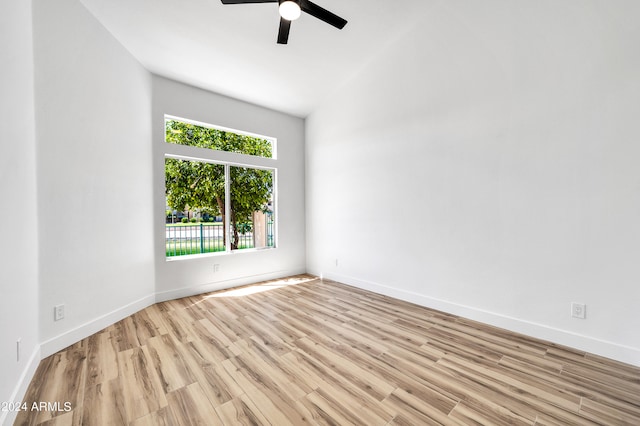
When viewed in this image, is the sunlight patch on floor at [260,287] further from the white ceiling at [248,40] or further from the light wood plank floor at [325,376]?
the white ceiling at [248,40]

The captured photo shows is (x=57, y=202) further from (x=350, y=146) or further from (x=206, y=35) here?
(x=350, y=146)

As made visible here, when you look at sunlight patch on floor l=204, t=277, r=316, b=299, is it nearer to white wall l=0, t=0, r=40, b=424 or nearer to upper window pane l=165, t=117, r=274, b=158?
white wall l=0, t=0, r=40, b=424

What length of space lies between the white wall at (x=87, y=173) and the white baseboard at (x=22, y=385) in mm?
211

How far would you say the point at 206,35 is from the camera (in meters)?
3.00

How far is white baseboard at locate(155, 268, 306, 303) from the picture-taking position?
12.0 ft

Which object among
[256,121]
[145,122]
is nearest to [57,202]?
[145,122]

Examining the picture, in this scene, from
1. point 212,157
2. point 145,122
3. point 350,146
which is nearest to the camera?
point 145,122

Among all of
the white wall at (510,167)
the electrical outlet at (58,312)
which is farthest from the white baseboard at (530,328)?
the electrical outlet at (58,312)

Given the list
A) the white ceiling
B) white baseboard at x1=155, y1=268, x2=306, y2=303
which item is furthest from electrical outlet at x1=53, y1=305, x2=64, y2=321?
the white ceiling

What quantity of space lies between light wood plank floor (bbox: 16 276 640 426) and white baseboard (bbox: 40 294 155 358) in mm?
71

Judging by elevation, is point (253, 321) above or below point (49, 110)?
below

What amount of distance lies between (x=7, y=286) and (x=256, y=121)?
3.67 m

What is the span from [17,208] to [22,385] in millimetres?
1166

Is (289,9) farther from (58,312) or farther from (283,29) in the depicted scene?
(58,312)
